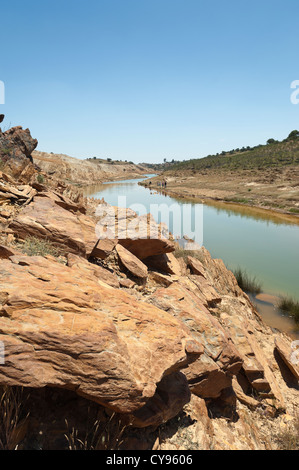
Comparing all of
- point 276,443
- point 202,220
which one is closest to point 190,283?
point 276,443

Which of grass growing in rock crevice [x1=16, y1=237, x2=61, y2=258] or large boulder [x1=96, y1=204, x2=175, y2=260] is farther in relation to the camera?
large boulder [x1=96, y1=204, x2=175, y2=260]

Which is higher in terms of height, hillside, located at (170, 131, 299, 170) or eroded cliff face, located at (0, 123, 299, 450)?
hillside, located at (170, 131, 299, 170)

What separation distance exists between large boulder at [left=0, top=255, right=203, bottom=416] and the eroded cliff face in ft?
0.04

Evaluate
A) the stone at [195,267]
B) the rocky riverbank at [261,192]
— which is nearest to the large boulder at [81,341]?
the stone at [195,267]

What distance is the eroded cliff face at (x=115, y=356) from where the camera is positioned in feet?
8.38

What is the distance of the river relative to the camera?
1186 centimetres

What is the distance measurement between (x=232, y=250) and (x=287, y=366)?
37.1 ft

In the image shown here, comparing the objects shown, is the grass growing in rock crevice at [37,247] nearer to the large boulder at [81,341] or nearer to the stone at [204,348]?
the large boulder at [81,341]

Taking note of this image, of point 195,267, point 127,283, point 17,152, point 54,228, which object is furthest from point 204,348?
point 17,152

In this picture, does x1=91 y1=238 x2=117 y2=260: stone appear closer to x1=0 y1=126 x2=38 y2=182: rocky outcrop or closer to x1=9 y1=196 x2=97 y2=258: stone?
x1=9 y1=196 x2=97 y2=258: stone

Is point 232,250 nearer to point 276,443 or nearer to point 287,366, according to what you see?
point 287,366

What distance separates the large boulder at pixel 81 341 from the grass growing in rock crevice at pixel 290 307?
795cm

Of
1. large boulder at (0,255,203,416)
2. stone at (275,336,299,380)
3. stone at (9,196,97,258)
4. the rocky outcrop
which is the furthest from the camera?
the rocky outcrop

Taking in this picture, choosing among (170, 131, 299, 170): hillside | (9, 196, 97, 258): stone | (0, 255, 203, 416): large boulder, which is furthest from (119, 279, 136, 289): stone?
(170, 131, 299, 170): hillside
